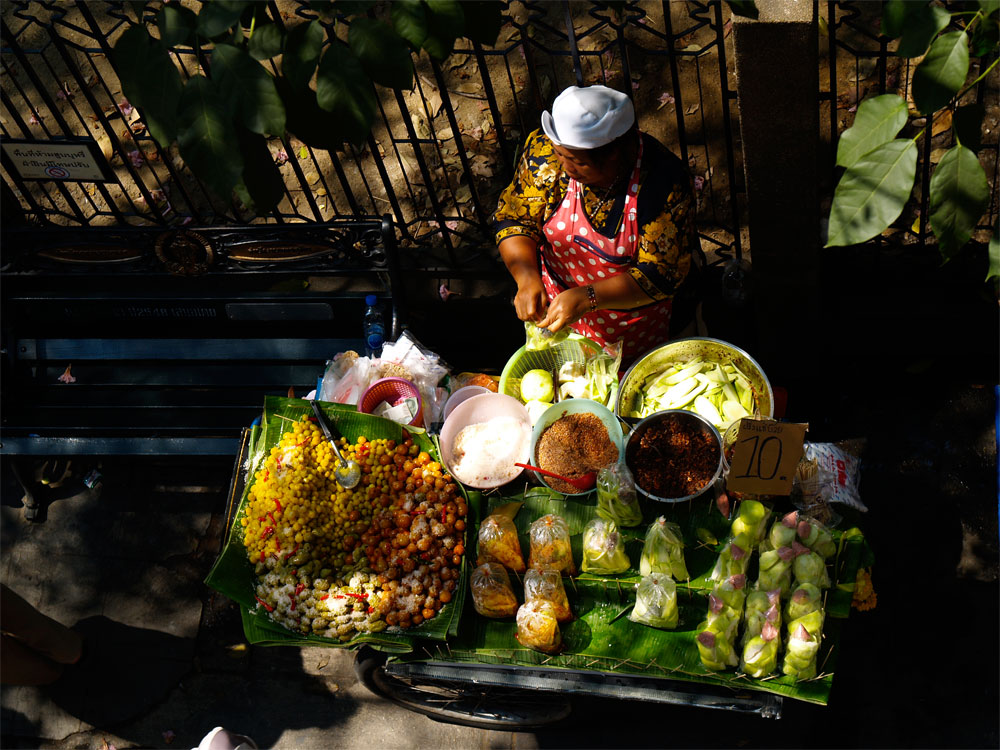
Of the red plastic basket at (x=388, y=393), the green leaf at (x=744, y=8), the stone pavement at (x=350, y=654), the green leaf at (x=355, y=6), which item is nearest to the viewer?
the green leaf at (x=355, y=6)

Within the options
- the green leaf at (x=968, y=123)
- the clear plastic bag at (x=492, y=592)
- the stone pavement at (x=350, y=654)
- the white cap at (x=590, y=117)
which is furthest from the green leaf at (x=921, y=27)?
the stone pavement at (x=350, y=654)

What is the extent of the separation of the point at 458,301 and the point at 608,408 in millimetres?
1570

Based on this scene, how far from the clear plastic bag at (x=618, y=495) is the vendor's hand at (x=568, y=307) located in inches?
23.4

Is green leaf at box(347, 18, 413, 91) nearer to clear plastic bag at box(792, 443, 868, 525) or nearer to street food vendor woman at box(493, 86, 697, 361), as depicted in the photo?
street food vendor woman at box(493, 86, 697, 361)

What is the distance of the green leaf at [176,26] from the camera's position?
1.98 m

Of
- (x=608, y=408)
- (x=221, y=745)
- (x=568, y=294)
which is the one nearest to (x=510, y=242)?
(x=568, y=294)

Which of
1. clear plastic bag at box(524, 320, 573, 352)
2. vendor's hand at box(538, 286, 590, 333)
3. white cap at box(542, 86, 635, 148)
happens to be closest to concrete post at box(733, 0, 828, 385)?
white cap at box(542, 86, 635, 148)

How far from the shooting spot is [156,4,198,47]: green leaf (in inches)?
77.8

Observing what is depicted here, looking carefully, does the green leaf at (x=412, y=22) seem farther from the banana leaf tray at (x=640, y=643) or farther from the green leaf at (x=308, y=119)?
the banana leaf tray at (x=640, y=643)

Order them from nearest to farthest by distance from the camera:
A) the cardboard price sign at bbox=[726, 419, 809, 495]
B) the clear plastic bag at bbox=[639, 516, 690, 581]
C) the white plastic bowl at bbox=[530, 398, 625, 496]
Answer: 1. the cardboard price sign at bbox=[726, 419, 809, 495]
2. the clear plastic bag at bbox=[639, 516, 690, 581]
3. the white plastic bowl at bbox=[530, 398, 625, 496]

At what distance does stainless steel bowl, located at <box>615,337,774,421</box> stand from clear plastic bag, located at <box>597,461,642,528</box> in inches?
15.3

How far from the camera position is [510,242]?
3164 mm

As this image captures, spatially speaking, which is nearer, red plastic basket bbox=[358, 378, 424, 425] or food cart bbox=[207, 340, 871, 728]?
food cart bbox=[207, 340, 871, 728]

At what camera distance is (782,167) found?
3.10 m
